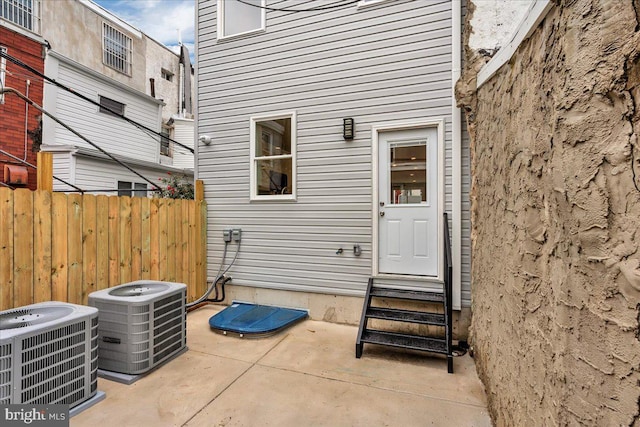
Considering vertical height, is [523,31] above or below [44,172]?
above

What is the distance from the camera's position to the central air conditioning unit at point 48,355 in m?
1.96

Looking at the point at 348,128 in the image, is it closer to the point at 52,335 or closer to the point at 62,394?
the point at 52,335

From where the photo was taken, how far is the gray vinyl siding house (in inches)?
153

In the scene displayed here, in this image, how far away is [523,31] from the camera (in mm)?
1792

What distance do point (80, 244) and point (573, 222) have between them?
12.3ft

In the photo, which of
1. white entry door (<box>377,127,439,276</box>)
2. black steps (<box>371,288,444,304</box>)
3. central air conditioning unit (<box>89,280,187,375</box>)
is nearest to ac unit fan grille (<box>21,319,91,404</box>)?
central air conditioning unit (<box>89,280,187,375</box>)

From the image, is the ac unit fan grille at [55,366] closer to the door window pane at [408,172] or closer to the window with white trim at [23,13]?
the door window pane at [408,172]

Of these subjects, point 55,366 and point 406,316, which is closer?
point 55,366

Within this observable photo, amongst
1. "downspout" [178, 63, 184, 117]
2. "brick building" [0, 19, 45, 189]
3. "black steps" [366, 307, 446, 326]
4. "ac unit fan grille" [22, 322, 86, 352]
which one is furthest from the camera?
"downspout" [178, 63, 184, 117]

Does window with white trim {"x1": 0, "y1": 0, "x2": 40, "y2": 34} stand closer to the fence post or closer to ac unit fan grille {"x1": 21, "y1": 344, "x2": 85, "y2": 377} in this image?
the fence post

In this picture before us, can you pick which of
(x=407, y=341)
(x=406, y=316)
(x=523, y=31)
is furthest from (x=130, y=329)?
(x=523, y=31)

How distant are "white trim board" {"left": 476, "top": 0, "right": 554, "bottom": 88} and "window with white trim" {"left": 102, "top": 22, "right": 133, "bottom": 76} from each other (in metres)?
12.5

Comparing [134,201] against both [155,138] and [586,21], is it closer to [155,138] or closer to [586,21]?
[586,21]

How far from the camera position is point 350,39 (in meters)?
4.30
